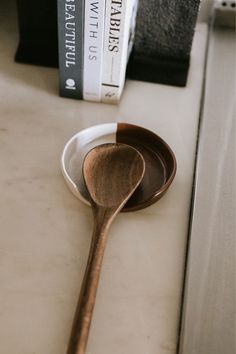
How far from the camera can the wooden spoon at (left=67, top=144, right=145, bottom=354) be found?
0.46 meters

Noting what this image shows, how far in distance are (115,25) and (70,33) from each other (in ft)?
0.18

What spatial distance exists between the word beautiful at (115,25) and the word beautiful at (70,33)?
0.04 m

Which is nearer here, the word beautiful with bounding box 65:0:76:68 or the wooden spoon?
the wooden spoon

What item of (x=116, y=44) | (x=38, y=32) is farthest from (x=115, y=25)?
(x=38, y=32)

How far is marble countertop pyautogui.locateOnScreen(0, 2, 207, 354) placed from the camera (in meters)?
0.49

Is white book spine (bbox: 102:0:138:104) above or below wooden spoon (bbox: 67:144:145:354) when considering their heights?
above

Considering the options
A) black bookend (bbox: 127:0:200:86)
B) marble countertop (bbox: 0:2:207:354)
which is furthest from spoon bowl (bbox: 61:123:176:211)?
black bookend (bbox: 127:0:200:86)

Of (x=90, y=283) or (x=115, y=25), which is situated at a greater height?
(x=115, y=25)

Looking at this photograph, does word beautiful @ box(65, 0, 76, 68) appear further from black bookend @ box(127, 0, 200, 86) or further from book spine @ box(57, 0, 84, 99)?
black bookend @ box(127, 0, 200, 86)

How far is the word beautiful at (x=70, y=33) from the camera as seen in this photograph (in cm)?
60

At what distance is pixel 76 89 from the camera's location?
2.24ft

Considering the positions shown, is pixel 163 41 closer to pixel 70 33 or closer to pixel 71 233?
pixel 70 33

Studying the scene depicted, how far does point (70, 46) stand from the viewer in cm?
64

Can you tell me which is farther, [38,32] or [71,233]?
[38,32]
